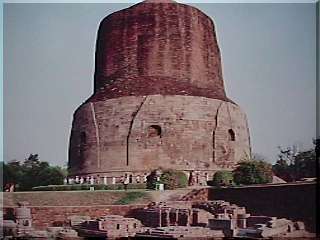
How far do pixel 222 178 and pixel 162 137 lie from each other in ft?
3.14

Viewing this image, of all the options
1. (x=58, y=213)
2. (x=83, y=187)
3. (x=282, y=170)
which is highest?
(x=282, y=170)

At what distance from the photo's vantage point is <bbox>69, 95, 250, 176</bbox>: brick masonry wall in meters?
10.5

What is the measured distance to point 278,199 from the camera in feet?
33.7

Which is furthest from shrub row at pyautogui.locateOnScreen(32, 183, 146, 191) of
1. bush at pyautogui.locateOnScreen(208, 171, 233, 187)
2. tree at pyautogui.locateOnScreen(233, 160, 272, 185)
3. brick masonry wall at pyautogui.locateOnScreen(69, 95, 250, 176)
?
A: tree at pyautogui.locateOnScreen(233, 160, 272, 185)

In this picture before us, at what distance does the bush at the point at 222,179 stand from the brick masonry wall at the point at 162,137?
82 mm

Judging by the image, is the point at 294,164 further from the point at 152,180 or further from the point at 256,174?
the point at 152,180

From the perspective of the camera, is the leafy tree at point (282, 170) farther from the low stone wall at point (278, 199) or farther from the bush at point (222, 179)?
the bush at point (222, 179)

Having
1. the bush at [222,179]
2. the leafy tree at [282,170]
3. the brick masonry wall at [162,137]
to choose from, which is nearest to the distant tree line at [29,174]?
the brick masonry wall at [162,137]

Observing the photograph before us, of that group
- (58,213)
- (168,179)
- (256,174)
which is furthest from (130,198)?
(256,174)

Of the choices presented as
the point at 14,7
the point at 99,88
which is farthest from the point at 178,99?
the point at 14,7

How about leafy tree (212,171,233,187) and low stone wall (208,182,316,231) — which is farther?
leafy tree (212,171,233,187)

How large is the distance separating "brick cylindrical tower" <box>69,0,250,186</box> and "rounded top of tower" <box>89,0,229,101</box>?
0.04 feet

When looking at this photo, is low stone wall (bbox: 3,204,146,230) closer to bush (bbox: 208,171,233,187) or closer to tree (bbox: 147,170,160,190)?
tree (bbox: 147,170,160,190)

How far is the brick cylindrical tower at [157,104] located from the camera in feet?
34.5
